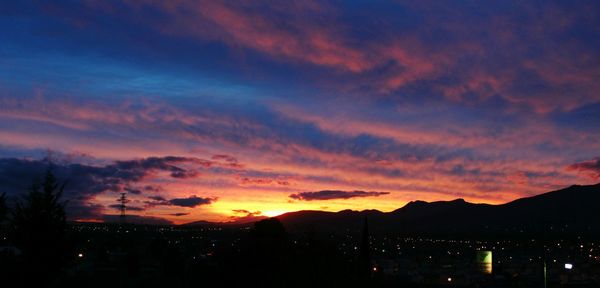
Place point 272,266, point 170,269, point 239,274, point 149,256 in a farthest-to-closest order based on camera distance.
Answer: point 149,256
point 170,269
point 239,274
point 272,266

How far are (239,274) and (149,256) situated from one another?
290ft

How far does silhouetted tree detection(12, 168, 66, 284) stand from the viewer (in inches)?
1024

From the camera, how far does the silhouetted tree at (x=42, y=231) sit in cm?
2600

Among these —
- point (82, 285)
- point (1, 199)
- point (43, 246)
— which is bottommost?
point (82, 285)

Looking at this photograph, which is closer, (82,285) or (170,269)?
(82,285)

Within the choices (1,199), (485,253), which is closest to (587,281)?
(485,253)

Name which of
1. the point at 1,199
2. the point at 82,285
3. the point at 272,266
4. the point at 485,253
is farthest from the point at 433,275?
the point at 1,199

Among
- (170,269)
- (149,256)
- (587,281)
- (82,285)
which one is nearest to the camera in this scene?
(82,285)

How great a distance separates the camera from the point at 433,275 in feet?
327

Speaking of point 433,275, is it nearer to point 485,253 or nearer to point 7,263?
point 485,253

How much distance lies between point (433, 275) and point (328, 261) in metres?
75.6

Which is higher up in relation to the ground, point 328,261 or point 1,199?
point 1,199

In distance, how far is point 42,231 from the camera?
2642 cm

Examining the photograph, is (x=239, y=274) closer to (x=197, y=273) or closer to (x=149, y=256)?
(x=197, y=273)
